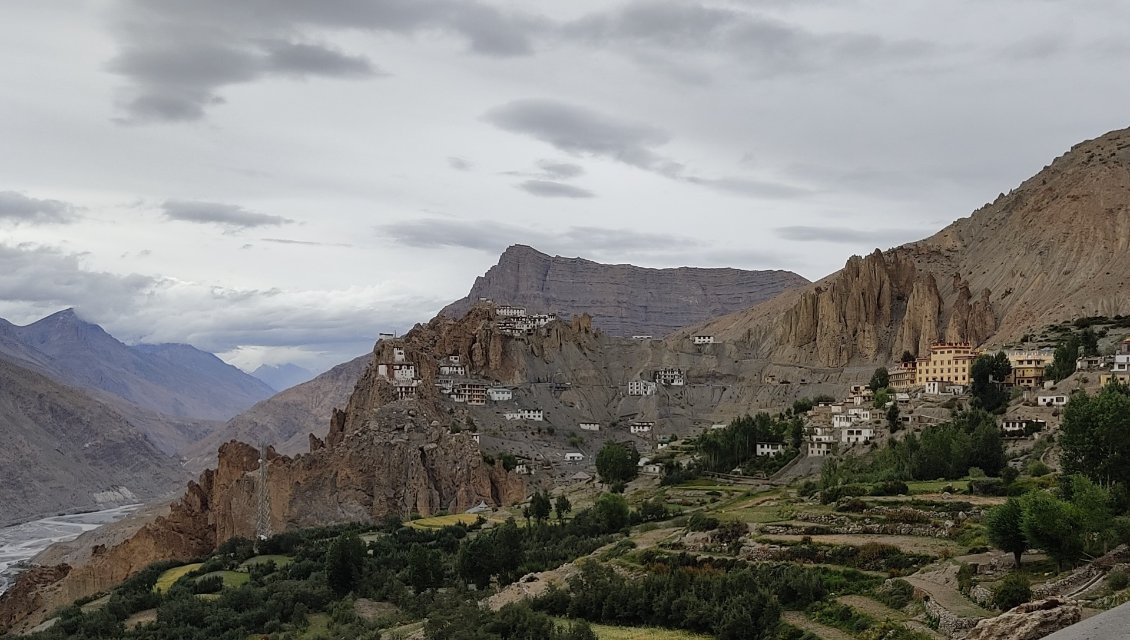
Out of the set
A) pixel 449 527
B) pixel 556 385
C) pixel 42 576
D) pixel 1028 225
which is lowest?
pixel 42 576

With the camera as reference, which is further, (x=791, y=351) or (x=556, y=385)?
(x=791, y=351)

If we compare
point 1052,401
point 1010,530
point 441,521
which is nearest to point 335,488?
point 441,521

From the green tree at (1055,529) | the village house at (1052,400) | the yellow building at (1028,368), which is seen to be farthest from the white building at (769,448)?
the green tree at (1055,529)

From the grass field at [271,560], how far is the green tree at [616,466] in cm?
2301

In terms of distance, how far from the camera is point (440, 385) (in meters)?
111

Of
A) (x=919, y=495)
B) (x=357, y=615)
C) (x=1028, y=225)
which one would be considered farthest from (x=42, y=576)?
(x=1028, y=225)

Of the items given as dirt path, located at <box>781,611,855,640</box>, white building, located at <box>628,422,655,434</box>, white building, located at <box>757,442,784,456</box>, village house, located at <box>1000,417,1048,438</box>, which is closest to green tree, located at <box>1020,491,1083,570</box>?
dirt path, located at <box>781,611,855,640</box>

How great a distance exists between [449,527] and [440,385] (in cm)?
5297

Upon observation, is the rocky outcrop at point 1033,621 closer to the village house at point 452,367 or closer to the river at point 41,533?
the village house at point 452,367

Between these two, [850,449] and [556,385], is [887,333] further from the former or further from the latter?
[850,449]

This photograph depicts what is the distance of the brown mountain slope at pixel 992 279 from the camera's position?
110562 millimetres

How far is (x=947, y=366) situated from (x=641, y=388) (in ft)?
171

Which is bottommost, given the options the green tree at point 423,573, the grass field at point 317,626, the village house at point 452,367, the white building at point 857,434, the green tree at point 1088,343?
the grass field at point 317,626

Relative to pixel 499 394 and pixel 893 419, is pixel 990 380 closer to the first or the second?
pixel 893 419
